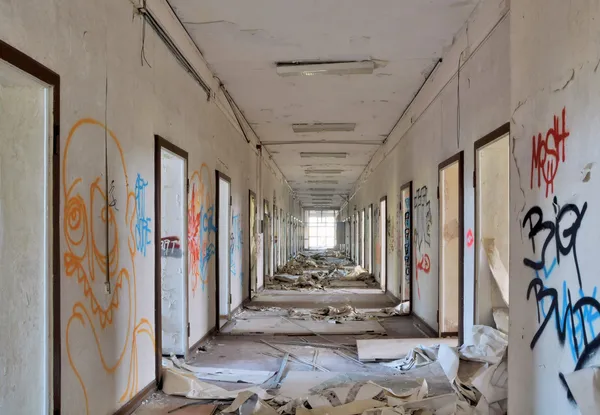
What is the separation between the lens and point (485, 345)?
12.9ft

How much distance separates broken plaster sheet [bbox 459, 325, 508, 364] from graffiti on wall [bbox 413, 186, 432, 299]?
1.92 meters

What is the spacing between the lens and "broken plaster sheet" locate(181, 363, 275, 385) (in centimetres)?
406

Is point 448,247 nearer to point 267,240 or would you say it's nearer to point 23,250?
point 23,250

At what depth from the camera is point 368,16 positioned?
4.02 metres


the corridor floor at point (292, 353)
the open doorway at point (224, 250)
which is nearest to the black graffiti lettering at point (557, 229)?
the corridor floor at point (292, 353)

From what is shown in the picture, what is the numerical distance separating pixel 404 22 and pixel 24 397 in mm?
3944

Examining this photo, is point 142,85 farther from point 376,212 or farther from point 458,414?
point 376,212

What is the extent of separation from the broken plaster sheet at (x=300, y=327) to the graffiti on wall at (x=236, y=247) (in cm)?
88

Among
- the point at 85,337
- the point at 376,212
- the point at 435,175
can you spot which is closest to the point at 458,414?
the point at 85,337

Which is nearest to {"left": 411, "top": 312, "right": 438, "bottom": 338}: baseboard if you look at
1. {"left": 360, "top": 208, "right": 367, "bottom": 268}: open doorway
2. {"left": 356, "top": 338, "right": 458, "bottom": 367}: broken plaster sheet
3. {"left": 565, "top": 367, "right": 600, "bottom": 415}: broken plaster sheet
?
{"left": 356, "top": 338, "right": 458, "bottom": 367}: broken plaster sheet

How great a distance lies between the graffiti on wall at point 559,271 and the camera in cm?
176

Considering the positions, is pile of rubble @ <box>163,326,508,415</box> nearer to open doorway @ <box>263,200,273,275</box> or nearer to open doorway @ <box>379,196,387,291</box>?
open doorway @ <box>379,196,387,291</box>

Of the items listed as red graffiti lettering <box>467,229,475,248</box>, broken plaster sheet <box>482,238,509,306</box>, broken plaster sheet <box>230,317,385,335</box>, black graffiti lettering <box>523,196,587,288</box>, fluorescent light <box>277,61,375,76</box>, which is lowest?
broken plaster sheet <box>230,317,385,335</box>

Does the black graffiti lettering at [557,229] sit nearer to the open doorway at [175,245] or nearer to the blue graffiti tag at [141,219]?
the blue graffiti tag at [141,219]
